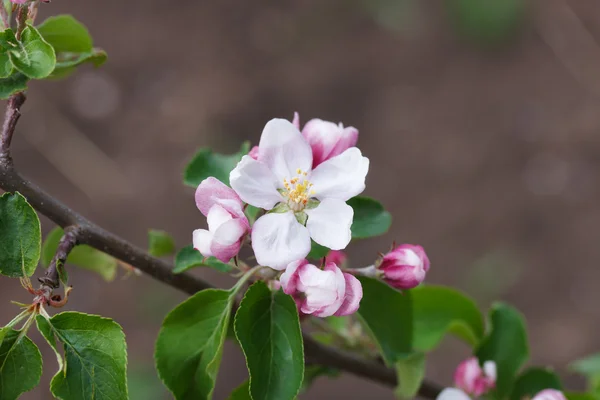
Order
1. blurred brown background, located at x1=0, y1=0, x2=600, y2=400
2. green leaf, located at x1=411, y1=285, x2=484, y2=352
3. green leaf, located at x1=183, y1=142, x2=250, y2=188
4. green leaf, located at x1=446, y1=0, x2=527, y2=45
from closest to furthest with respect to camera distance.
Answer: green leaf, located at x1=183, y1=142, x2=250, y2=188, green leaf, located at x1=411, y1=285, x2=484, y2=352, blurred brown background, located at x1=0, y1=0, x2=600, y2=400, green leaf, located at x1=446, y1=0, x2=527, y2=45

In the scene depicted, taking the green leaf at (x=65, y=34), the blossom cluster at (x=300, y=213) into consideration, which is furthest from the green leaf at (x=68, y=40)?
the blossom cluster at (x=300, y=213)

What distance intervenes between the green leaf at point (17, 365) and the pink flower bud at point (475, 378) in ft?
2.69

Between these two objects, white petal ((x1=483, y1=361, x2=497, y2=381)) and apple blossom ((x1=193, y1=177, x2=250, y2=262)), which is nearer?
apple blossom ((x1=193, y1=177, x2=250, y2=262))

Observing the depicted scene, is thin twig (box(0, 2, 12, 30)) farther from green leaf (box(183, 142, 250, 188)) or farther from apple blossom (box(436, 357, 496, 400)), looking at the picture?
apple blossom (box(436, 357, 496, 400))

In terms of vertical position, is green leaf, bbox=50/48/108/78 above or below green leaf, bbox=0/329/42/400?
above

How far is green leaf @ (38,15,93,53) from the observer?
118 centimetres

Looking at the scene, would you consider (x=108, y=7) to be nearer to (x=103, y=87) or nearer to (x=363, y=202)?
(x=103, y=87)

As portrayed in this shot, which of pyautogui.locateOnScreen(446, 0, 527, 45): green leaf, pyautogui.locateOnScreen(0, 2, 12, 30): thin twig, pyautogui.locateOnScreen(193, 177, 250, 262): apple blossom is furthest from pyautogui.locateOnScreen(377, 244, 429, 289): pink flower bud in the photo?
pyautogui.locateOnScreen(446, 0, 527, 45): green leaf

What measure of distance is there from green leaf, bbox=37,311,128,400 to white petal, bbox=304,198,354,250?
0.29m

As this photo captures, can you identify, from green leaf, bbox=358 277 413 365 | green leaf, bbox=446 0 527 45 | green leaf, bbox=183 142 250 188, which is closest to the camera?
green leaf, bbox=358 277 413 365

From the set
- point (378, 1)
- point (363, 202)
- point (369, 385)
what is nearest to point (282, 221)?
point (363, 202)

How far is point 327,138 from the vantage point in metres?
1.06

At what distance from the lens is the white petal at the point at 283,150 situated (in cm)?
102

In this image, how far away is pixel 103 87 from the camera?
14.6 feet
